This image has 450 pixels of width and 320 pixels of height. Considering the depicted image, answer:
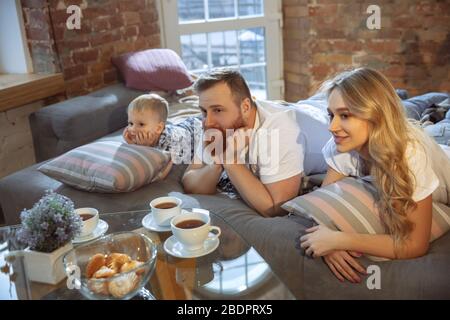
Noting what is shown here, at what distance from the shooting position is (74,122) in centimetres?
249

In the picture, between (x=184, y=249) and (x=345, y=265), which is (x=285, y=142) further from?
(x=184, y=249)

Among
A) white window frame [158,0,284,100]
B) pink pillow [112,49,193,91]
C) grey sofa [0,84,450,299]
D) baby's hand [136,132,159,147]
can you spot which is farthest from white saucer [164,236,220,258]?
white window frame [158,0,284,100]

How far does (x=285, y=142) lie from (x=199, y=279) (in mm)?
722

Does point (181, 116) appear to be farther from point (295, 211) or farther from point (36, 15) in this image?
point (295, 211)

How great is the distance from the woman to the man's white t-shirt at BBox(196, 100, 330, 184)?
297 mm

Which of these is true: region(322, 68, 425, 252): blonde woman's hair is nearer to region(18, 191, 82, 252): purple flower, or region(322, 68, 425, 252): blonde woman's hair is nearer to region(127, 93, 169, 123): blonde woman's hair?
region(18, 191, 82, 252): purple flower

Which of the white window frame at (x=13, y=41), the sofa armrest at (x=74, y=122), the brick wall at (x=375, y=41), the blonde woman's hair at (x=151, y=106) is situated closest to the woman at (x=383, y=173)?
the blonde woman's hair at (x=151, y=106)

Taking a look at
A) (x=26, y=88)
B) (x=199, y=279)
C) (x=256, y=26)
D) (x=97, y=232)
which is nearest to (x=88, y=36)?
(x=26, y=88)

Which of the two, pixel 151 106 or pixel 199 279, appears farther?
pixel 151 106

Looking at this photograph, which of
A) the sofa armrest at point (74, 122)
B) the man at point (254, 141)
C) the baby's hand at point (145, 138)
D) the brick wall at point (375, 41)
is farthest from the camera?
the brick wall at point (375, 41)

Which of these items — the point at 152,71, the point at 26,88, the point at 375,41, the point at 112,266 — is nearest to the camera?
the point at 112,266

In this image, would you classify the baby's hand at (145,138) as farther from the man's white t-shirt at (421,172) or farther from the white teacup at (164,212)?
the man's white t-shirt at (421,172)

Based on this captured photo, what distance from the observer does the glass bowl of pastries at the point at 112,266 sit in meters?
1.09

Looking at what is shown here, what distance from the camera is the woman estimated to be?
137cm
